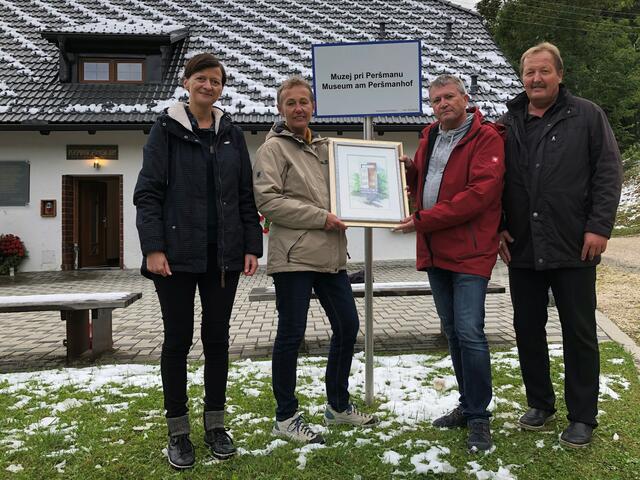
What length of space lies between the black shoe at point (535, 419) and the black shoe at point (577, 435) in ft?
0.56

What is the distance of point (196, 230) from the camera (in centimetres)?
246

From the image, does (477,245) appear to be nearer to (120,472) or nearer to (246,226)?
(246,226)

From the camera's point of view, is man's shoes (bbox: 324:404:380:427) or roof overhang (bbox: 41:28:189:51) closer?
man's shoes (bbox: 324:404:380:427)

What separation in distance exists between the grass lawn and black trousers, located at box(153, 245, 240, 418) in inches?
17.1

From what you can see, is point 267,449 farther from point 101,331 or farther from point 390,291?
point 101,331

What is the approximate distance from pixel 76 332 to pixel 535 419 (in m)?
3.95

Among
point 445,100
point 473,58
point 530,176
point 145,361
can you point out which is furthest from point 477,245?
point 473,58

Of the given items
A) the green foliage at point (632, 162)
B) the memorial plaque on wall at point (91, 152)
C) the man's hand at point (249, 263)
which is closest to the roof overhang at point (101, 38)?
the memorial plaque on wall at point (91, 152)

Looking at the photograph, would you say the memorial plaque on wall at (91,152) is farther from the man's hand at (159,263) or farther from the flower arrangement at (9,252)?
the man's hand at (159,263)

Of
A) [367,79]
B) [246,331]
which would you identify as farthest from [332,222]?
[246,331]

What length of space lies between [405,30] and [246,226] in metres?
13.9

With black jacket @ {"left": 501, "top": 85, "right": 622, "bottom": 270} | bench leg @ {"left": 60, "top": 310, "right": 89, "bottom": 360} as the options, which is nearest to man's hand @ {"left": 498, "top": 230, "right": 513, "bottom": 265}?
black jacket @ {"left": 501, "top": 85, "right": 622, "bottom": 270}

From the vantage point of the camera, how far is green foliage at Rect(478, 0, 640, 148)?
83.3 feet

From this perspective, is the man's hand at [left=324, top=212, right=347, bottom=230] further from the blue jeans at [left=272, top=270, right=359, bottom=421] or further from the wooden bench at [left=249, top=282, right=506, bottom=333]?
the wooden bench at [left=249, top=282, right=506, bottom=333]
